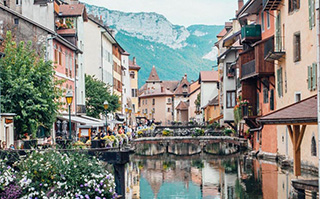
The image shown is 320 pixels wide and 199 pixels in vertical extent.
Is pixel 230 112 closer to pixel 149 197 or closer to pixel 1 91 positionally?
pixel 1 91

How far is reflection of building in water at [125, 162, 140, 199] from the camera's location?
2750 cm

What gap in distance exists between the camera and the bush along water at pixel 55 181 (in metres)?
15.2

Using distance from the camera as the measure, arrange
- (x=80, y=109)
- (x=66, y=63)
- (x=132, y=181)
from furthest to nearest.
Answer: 1. (x=80, y=109)
2. (x=66, y=63)
3. (x=132, y=181)

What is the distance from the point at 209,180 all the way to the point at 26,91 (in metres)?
11.3

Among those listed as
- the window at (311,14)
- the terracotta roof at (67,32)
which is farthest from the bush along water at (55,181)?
the terracotta roof at (67,32)

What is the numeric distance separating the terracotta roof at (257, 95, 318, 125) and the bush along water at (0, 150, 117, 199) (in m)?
7.46

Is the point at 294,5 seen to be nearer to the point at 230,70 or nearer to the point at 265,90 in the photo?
the point at 265,90

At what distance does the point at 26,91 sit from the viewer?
33219mm

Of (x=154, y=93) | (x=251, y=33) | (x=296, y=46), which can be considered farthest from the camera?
(x=154, y=93)

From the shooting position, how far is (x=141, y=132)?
67812mm

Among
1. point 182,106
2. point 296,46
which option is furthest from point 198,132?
point 182,106

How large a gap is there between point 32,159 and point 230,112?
46862 mm

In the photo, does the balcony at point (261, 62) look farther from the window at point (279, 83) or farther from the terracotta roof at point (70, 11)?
the terracotta roof at point (70, 11)

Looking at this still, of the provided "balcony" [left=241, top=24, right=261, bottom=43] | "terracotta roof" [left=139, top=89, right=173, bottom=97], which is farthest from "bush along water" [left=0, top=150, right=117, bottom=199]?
"terracotta roof" [left=139, top=89, right=173, bottom=97]
